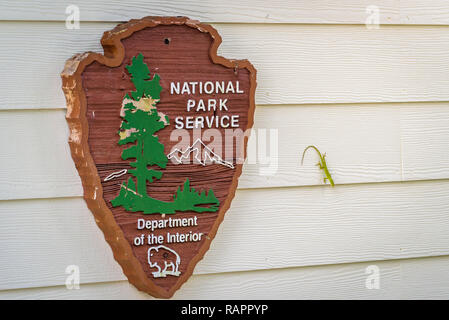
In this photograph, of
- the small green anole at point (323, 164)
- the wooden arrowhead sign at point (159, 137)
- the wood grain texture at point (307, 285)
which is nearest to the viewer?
the wooden arrowhead sign at point (159, 137)

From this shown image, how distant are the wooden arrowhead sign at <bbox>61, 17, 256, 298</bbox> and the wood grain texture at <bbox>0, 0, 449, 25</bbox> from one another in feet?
0.23

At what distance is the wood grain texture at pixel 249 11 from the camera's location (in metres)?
1.63

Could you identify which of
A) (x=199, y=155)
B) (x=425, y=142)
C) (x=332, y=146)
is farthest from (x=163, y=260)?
(x=425, y=142)

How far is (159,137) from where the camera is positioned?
166 cm

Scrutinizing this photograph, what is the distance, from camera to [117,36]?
160 cm

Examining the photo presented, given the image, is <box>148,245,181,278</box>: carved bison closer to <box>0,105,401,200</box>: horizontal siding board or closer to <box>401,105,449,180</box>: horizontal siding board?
<box>0,105,401,200</box>: horizontal siding board

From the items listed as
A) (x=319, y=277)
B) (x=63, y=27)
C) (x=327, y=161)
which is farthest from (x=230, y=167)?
(x=63, y=27)

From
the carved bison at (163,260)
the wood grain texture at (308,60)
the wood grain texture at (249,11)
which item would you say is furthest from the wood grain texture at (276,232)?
the wood grain texture at (249,11)

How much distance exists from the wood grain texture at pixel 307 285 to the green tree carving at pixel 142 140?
9.9 inches

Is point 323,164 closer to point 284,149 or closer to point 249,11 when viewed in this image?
point 284,149

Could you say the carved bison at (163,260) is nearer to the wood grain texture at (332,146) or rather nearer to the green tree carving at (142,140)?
the green tree carving at (142,140)

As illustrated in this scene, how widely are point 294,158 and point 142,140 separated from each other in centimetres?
47
